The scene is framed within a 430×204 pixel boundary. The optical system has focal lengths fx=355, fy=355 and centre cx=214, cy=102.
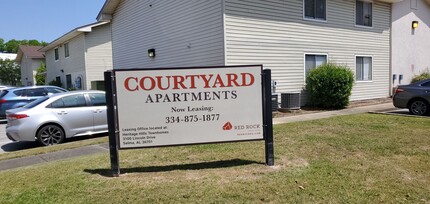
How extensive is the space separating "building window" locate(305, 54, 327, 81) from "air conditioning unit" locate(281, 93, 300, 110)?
75.8 inches

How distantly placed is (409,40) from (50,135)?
743 inches

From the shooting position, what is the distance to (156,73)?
17.5 ft

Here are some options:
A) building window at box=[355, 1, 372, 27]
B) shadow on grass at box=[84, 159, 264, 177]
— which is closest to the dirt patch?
building window at box=[355, 1, 372, 27]

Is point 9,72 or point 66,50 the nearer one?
point 66,50

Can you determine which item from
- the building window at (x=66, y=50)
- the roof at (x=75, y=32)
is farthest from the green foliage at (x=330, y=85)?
the building window at (x=66, y=50)

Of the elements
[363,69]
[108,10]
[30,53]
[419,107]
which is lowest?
[419,107]

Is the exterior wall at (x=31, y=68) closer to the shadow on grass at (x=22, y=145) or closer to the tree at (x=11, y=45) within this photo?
the shadow on grass at (x=22, y=145)

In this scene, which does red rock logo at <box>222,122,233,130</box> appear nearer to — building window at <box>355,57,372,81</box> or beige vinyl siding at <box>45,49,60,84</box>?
building window at <box>355,57,372,81</box>

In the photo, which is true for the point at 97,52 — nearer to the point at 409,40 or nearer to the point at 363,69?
the point at 363,69

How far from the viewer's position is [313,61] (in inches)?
600

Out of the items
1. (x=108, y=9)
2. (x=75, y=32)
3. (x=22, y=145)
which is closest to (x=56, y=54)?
(x=75, y=32)

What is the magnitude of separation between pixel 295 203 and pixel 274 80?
9.89 metres

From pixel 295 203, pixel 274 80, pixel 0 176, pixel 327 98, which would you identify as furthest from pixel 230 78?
pixel 327 98

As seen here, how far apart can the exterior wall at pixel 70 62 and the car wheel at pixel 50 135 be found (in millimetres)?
18728
